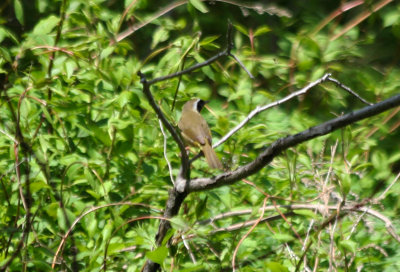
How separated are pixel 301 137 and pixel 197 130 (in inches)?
50.8

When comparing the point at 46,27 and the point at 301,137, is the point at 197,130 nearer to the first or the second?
the point at 46,27

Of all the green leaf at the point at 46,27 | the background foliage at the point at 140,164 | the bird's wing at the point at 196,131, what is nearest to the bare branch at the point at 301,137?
the background foliage at the point at 140,164

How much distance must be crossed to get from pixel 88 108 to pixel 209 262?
3.20 ft

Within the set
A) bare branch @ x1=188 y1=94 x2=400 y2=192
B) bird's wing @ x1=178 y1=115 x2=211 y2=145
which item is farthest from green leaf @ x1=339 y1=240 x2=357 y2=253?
bird's wing @ x1=178 y1=115 x2=211 y2=145

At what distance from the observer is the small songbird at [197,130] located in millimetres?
2629

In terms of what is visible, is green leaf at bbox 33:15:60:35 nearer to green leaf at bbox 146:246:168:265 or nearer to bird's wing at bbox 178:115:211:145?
bird's wing at bbox 178:115:211:145

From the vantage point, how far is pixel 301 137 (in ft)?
5.75

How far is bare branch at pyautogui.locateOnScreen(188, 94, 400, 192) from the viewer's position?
1.63 metres

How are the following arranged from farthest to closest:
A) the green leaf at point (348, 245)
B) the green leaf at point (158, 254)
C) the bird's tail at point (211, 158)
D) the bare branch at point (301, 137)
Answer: the bird's tail at point (211, 158)
the green leaf at point (348, 245)
the green leaf at point (158, 254)
the bare branch at point (301, 137)

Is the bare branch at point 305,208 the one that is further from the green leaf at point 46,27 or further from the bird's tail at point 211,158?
the green leaf at point 46,27

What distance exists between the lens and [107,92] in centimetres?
302

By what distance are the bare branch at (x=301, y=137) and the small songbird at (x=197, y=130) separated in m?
0.54

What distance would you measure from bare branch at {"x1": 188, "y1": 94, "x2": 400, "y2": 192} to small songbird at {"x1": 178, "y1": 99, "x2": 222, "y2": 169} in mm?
536

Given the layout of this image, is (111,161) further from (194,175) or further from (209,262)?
(209,262)
